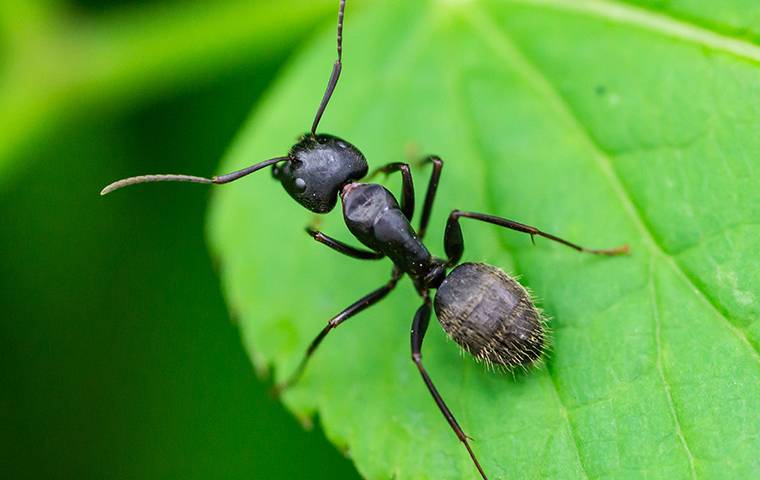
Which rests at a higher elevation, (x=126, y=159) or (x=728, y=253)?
(x=126, y=159)

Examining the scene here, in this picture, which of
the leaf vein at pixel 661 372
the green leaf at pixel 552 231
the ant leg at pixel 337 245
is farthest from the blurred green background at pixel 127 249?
the leaf vein at pixel 661 372

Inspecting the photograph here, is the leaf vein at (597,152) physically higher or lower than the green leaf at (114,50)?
lower

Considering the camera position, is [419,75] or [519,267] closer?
[519,267]

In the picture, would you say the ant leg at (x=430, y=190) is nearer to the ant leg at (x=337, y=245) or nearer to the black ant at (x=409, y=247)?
the black ant at (x=409, y=247)

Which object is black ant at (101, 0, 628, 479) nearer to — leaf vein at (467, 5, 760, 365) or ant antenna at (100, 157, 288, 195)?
ant antenna at (100, 157, 288, 195)

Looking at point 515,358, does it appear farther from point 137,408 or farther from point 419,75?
point 137,408

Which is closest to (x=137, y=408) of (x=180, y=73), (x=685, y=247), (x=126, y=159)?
(x=126, y=159)

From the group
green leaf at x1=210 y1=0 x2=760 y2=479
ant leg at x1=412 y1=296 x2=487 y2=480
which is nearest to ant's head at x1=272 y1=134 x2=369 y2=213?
green leaf at x1=210 y1=0 x2=760 y2=479

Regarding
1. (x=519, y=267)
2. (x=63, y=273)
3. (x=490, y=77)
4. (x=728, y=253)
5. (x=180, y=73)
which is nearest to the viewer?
(x=728, y=253)
